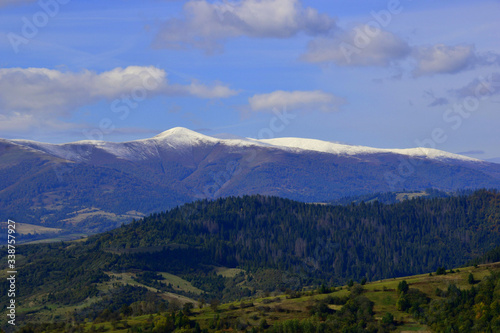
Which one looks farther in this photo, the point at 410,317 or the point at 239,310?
the point at 239,310

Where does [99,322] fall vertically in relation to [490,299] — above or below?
below

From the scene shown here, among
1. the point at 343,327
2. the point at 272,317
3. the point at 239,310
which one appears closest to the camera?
the point at 343,327

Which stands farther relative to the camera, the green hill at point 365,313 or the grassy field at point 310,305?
the grassy field at point 310,305

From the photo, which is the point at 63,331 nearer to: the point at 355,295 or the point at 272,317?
the point at 272,317

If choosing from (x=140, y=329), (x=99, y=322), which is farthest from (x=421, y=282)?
(x=99, y=322)

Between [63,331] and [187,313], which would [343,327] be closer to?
[187,313]

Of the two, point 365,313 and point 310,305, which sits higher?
point 365,313

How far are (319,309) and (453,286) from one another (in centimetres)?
3893

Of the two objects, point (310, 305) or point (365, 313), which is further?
point (310, 305)

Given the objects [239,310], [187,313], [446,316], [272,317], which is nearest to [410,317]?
[446,316]

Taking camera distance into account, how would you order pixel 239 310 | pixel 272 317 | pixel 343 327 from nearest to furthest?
pixel 343 327
pixel 272 317
pixel 239 310

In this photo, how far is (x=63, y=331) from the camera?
17750 cm

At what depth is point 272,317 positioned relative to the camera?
582ft

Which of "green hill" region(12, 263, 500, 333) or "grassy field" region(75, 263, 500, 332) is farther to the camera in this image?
"grassy field" region(75, 263, 500, 332)
